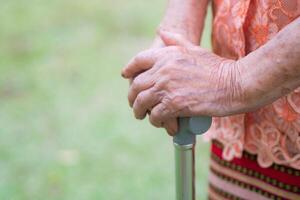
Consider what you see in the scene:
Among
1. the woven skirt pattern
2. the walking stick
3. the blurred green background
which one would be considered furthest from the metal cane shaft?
the blurred green background

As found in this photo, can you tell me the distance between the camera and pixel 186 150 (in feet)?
4.30

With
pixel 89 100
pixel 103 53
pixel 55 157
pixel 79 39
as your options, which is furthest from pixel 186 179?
pixel 79 39

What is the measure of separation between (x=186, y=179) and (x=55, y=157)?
82.5 inches

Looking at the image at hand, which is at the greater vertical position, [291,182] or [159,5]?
[291,182]

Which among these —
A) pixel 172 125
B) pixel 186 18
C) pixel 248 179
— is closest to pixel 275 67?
pixel 172 125

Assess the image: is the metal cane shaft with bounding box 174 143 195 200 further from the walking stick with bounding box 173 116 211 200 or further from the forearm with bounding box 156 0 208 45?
the forearm with bounding box 156 0 208 45

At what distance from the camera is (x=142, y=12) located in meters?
5.27

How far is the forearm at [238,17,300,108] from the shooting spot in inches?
44.8

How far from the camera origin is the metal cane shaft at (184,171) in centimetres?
131

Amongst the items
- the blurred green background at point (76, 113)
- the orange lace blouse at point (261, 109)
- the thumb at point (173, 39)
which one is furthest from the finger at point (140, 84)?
the blurred green background at point (76, 113)

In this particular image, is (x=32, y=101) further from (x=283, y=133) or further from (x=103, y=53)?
(x=283, y=133)

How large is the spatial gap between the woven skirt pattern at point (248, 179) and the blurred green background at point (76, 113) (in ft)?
4.59

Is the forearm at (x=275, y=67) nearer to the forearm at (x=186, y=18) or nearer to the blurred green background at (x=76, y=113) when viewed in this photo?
the forearm at (x=186, y=18)

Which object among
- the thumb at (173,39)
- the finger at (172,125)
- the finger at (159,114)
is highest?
the thumb at (173,39)
